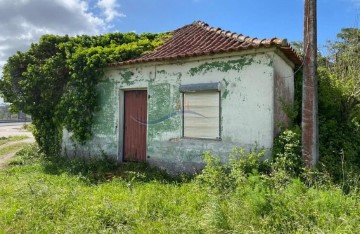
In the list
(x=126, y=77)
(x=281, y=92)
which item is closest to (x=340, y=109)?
(x=281, y=92)

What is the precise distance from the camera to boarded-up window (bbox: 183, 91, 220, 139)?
752 cm

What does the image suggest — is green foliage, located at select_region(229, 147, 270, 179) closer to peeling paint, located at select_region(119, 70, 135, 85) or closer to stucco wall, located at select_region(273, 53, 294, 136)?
stucco wall, located at select_region(273, 53, 294, 136)

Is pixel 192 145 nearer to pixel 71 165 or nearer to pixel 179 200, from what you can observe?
pixel 179 200

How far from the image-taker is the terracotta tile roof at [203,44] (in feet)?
22.5

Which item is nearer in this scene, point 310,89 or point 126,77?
point 310,89

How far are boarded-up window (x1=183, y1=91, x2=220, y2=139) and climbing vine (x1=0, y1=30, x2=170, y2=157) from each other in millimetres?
3045

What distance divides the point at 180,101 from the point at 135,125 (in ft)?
6.26

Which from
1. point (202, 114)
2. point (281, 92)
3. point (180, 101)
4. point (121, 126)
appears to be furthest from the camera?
point (121, 126)

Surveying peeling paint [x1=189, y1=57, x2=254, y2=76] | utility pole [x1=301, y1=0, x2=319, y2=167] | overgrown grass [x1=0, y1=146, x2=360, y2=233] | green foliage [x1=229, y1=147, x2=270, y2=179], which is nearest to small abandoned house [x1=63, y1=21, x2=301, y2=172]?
peeling paint [x1=189, y1=57, x2=254, y2=76]

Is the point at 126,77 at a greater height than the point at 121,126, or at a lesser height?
greater

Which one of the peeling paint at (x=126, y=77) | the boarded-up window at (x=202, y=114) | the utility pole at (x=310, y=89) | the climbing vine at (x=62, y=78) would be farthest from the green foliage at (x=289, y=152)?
the climbing vine at (x=62, y=78)

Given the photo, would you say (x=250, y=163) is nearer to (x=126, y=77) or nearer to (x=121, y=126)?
(x=121, y=126)

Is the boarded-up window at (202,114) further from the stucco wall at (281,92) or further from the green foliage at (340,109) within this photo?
the green foliage at (340,109)

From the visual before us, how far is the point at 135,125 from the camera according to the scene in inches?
362
